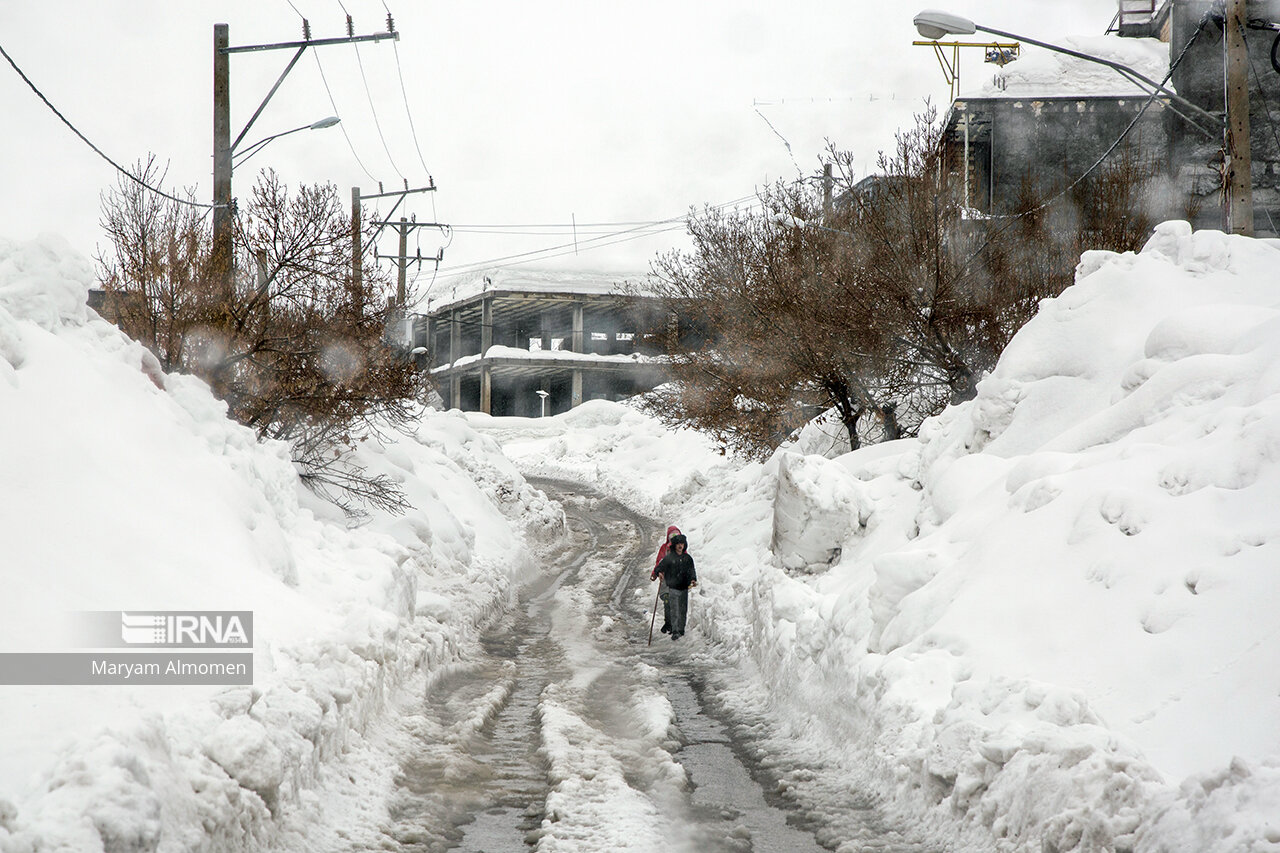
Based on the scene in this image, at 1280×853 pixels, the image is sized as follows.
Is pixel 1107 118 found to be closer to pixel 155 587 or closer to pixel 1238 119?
pixel 1238 119

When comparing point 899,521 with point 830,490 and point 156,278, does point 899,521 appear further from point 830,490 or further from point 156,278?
point 156,278

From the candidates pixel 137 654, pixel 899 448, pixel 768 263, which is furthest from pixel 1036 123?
pixel 137 654

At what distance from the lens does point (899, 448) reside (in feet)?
47.6

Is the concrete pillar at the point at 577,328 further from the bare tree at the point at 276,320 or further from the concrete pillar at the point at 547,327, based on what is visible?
the bare tree at the point at 276,320

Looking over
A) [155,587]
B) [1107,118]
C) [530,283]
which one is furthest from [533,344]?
[155,587]

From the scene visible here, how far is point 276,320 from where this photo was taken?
12688 mm

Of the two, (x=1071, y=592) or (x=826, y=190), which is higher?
(x=826, y=190)

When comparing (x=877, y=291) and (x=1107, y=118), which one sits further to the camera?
(x=1107, y=118)

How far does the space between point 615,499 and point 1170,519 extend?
88.4 ft

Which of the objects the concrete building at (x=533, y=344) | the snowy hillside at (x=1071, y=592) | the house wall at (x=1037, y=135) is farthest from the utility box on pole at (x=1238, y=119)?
the concrete building at (x=533, y=344)

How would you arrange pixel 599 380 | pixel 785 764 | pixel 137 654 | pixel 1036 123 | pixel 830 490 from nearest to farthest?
pixel 137 654 < pixel 785 764 < pixel 830 490 < pixel 1036 123 < pixel 599 380

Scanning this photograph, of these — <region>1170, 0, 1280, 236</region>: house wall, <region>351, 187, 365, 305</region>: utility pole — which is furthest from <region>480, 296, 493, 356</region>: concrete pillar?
<region>351, 187, 365, 305</region>: utility pole

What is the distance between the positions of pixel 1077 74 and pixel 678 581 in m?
20.5

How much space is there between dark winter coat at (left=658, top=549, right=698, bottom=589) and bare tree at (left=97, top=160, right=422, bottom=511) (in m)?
3.82
